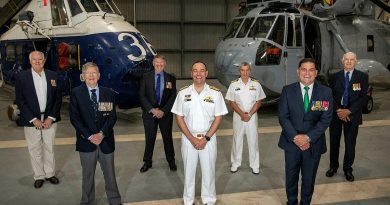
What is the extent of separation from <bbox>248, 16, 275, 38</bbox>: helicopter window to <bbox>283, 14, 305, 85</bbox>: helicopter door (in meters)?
0.42

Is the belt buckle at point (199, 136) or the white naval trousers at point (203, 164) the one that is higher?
the belt buckle at point (199, 136)

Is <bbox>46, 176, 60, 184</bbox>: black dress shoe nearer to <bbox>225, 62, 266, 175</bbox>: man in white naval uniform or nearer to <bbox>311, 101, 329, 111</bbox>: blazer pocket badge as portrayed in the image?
<bbox>225, 62, 266, 175</bbox>: man in white naval uniform

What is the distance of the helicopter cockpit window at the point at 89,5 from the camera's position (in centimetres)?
838

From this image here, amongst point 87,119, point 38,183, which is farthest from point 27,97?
point 87,119

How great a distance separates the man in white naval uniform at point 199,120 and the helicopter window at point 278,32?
508 cm

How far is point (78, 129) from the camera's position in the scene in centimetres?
377

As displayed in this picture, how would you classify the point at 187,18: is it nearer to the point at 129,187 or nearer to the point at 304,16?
the point at 304,16

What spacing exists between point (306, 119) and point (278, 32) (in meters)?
5.37

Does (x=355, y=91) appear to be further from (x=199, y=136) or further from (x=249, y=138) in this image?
(x=199, y=136)

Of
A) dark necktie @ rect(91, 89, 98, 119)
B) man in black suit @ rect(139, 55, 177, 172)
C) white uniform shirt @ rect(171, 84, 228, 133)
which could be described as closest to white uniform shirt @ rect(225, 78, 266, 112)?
man in black suit @ rect(139, 55, 177, 172)

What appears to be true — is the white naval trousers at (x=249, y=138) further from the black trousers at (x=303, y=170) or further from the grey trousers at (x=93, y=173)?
the grey trousers at (x=93, y=173)

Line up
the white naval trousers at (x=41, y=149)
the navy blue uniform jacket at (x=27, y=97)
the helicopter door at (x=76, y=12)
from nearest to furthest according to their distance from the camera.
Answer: the navy blue uniform jacket at (x=27, y=97), the white naval trousers at (x=41, y=149), the helicopter door at (x=76, y=12)

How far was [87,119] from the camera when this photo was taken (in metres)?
3.77

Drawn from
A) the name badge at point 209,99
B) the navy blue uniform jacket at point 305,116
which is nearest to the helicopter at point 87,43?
the name badge at point 209,99
